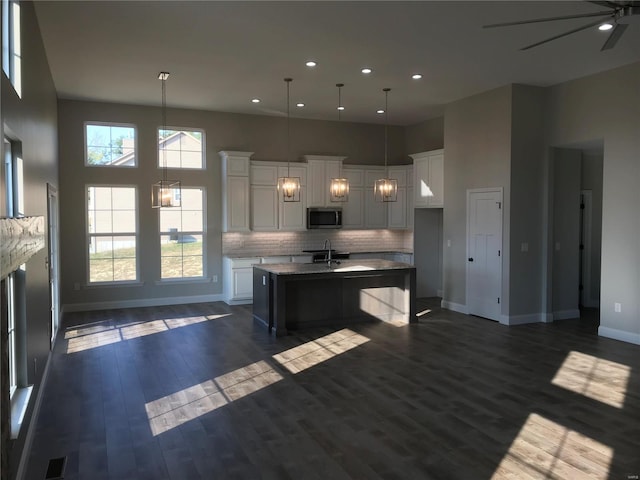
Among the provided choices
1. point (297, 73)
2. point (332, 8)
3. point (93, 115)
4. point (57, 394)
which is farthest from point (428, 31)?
point (93, 115)

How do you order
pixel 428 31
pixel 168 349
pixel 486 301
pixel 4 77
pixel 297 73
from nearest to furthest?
pixel 4 77
pixel 428 31
pixel 168 349
pixel 297 73
pixel 486 301

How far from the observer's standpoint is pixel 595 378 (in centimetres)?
516

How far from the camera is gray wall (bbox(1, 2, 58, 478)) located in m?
3.41

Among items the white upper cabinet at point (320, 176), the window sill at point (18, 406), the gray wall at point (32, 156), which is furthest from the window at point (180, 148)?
the window sill at point (18, 406)

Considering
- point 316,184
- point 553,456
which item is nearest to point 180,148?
point 316,184

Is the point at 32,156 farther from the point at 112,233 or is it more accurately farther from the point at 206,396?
the point at 112,233

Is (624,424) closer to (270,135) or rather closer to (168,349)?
(168,349)

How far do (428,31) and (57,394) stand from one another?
5035mm

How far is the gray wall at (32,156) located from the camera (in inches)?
134

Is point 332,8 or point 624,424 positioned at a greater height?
point 332,8

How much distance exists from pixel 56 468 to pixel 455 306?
6.69m

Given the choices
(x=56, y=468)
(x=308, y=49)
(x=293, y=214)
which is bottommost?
(x=56, y=468)

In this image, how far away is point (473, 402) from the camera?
450cm

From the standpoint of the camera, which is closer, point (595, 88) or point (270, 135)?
point (595, 88)
